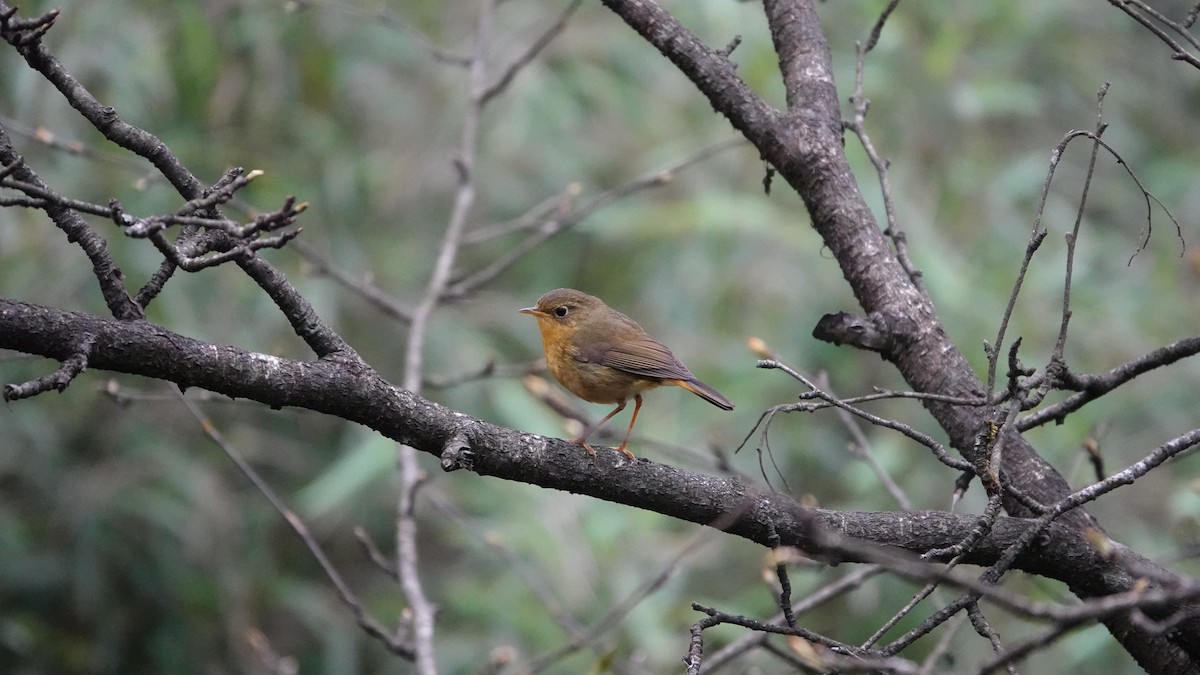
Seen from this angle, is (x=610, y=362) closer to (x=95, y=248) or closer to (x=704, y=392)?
(x=704, y=392)

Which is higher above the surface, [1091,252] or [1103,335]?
[1091,252]

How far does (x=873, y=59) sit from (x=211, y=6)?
385 cm

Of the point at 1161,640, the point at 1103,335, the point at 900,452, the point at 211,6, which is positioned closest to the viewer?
the point at 1161,640

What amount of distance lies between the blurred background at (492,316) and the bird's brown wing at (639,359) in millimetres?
984

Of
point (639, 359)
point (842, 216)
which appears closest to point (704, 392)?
point (639, 359)

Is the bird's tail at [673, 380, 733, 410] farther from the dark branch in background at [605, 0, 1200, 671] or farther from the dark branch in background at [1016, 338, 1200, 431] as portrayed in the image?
the dark branch in background at [1016, 338, 1200, 431]

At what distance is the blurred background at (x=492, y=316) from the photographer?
5438 mm

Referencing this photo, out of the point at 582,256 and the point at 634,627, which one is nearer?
the point at 634,627

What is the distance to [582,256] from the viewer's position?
26.3 ft

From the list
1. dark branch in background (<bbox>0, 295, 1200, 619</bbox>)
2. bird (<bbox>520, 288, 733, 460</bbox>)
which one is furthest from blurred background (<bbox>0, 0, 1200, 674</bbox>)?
dark branch in background (<bbox>0, 295, 1200, 619</bbox>)

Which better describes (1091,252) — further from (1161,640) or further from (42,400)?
(42,400)

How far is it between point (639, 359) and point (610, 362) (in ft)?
0.33

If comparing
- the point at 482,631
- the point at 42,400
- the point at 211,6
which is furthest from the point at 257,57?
the point at 482,631

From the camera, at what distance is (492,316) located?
6953mm
